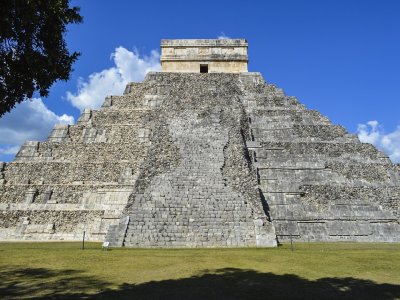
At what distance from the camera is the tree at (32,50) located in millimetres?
6328

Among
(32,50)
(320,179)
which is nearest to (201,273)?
(32,50)

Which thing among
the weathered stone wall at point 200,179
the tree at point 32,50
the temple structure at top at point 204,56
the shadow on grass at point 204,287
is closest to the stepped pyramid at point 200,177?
the weathered stone wall at point 200,179

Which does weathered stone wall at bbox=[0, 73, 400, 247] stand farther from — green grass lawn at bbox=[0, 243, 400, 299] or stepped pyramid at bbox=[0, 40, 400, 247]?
green grass lawn at bbox=[0, 243, 400, 299]

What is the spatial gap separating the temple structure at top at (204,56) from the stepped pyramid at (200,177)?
3732mm

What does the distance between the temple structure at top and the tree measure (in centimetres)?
2031

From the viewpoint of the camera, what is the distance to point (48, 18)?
6.65 m

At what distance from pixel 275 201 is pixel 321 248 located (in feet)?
12.2

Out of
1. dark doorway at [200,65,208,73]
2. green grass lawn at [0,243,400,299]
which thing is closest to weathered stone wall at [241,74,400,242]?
green grass lawn at [0,243,400,299]

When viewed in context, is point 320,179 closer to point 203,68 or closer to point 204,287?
point 204,287

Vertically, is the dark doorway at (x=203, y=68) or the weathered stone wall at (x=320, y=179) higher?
the dark doorway at (x=203, y=68)

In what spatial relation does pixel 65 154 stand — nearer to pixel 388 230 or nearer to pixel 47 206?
pixel 47 206

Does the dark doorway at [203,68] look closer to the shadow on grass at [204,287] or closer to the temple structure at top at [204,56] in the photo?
the temple structure at top at [204,56]

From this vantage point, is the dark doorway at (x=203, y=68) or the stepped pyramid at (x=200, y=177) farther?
the dark doorway at (x=203, y=68)

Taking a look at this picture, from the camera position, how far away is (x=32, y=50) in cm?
683
